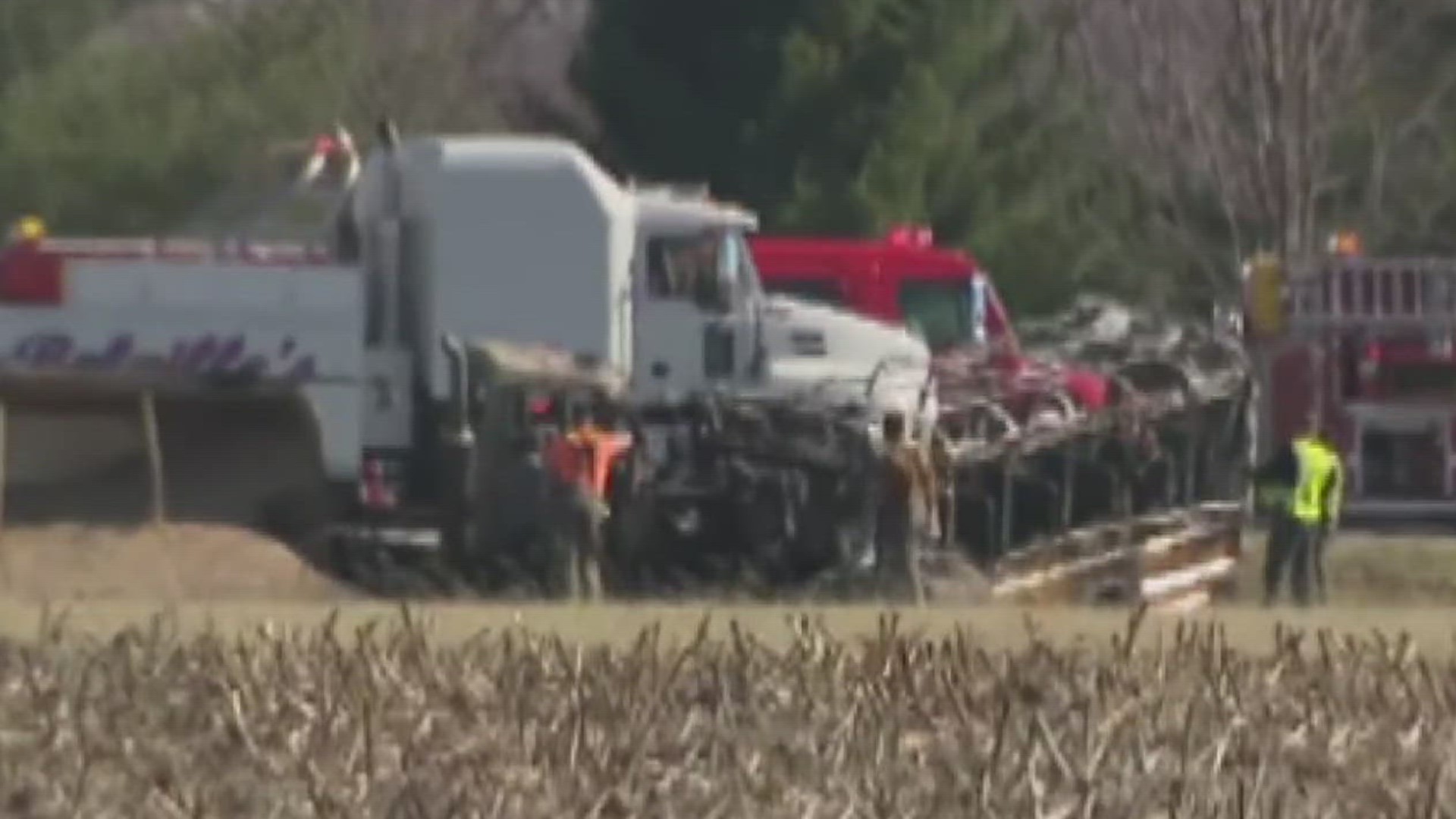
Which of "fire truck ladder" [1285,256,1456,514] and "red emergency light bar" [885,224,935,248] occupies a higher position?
"red emergency light bar" [885,224,935,248]

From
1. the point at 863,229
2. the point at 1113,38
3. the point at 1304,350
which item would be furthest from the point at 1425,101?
the point at 1304,350

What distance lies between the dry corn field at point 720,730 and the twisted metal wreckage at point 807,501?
12.8 metres

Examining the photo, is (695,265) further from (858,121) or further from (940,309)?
(858,121)

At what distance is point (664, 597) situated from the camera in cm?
2653

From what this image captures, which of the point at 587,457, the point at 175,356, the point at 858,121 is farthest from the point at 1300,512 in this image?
the point at 858,121

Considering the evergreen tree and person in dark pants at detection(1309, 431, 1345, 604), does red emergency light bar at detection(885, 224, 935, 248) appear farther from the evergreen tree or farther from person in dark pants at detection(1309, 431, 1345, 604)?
person in dark pants at detection(1309, 431, 1345, 604)

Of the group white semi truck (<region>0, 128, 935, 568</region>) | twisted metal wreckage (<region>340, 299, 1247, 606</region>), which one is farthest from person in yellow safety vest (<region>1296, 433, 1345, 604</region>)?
white semi truck (<region>0, 128, 935, 568</region>)

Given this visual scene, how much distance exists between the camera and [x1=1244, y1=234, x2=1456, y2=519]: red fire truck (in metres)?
36.0

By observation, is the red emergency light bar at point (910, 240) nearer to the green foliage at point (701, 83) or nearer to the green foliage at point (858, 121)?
the green foliage at point (858, 121)

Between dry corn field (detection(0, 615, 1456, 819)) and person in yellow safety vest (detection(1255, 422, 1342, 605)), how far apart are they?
44.6ft

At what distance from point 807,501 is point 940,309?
797 cm

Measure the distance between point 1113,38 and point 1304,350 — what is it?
548 inches

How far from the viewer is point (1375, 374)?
36.2m

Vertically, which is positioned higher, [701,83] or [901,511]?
[701,83]
